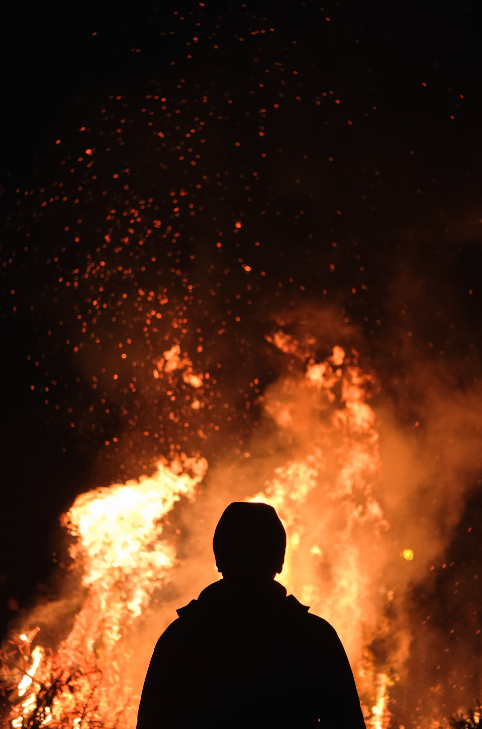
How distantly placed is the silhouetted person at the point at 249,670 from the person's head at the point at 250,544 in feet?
0.08

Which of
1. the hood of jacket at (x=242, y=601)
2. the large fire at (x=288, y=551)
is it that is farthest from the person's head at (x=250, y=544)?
the large fire at (x=288, y=551)

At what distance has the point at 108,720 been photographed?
10.8ft

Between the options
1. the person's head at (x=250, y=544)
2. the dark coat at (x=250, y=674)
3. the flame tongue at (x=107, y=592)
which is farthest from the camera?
the flame tongue at (x=107, y=592)

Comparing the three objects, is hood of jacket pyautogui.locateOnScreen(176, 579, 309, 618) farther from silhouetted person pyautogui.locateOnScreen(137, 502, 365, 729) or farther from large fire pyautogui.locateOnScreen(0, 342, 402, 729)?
large fire pyautogui.locateOnScreen(0, 342, 402, 729)

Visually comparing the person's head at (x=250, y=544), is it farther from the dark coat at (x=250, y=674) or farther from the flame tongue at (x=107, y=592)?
the flame tongue at (x=107, y=592)

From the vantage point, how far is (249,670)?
38.6 inches

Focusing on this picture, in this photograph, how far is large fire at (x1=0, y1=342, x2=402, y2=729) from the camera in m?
3.32

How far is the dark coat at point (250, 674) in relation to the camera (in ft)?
3.14

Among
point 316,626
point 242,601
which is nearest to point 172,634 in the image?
point 242,601

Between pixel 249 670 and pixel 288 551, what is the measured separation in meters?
2.78

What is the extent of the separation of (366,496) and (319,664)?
9.80 ft

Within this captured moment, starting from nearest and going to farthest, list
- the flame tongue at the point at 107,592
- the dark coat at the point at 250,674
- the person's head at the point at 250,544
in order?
1. the dark coat at the point at 250,674
2. the person's head at the point at 250,544
3. the flame tongue at the point at 107,592

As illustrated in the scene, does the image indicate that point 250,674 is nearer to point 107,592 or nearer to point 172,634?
point 172,634

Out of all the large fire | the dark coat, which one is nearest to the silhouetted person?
the dark coat
